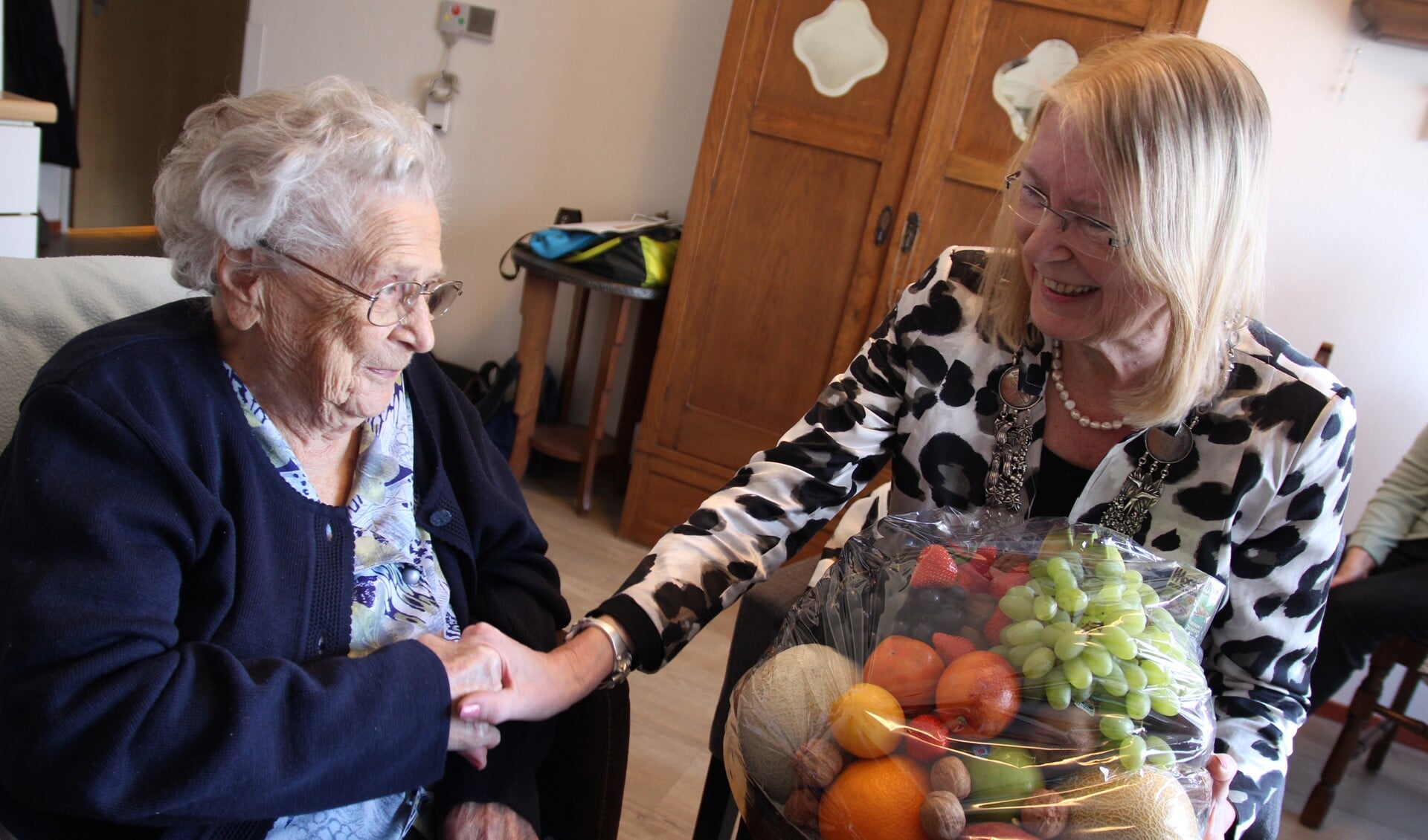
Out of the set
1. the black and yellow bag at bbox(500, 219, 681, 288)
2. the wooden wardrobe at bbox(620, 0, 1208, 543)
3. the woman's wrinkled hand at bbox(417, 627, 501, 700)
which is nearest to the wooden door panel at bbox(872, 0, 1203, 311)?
the wooden wardrobe at bbox(620, 0, 1208, 543)

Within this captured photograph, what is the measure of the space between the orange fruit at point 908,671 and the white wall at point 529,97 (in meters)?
2.84

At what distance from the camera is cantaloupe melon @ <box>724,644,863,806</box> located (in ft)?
2.41

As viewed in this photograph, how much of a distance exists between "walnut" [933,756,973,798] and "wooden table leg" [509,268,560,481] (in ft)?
8.27

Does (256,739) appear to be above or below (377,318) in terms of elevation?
below

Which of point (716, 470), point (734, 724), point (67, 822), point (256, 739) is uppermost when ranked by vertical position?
point (734, 724)

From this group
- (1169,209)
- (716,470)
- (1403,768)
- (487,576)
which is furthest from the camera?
(716,470)

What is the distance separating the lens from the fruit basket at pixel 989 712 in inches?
26.0

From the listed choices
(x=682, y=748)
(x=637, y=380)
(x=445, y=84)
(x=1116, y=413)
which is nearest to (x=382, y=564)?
(x=1116, y=413)

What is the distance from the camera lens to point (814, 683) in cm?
76

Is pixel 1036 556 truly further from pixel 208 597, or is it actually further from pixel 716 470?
pixel 716 470

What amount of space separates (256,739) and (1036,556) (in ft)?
2.24

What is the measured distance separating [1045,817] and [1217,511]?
2.06 feet

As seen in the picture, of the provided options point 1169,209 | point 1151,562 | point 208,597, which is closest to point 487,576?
point 208,597

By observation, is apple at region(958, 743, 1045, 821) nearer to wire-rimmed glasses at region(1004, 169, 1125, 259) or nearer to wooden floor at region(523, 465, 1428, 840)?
wire-rimmed glasses at region(1004, 169, 1125, 259)
